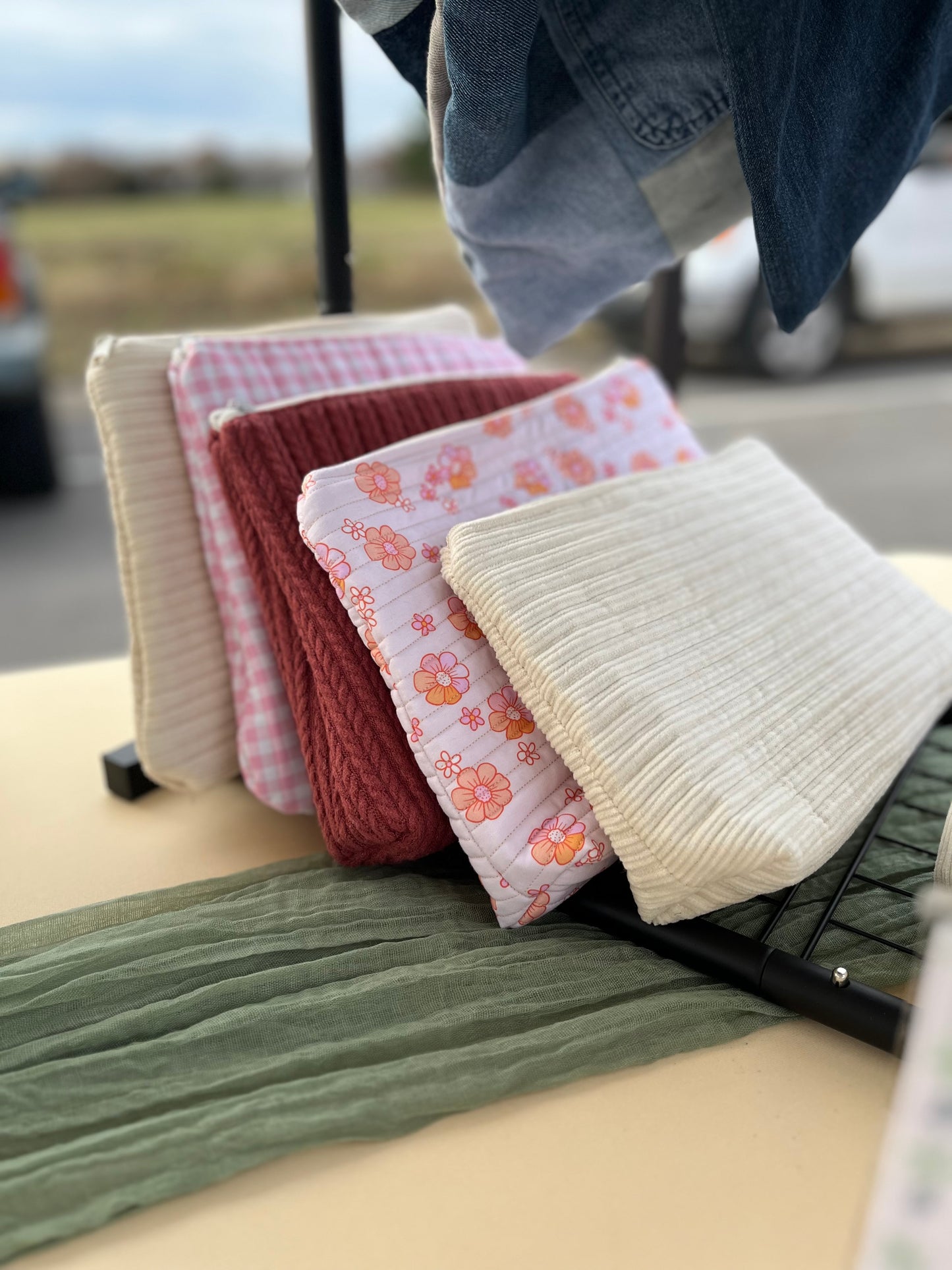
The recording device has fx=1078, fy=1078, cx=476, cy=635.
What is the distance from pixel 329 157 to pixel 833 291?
3.12 m

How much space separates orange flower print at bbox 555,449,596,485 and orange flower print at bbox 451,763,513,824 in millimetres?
311

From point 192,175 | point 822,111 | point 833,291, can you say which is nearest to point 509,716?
point 822,111

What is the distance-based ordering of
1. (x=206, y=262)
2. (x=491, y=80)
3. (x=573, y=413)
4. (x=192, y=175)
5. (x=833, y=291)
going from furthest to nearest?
(x=192, y=175), (x=206, y=262), (x=833, y=291), (x=573, y=413), (x=491, y=80)

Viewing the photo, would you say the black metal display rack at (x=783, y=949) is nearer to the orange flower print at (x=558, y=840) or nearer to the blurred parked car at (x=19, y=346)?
the orange flower print at (x=558, y=840)

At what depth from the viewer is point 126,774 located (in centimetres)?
97

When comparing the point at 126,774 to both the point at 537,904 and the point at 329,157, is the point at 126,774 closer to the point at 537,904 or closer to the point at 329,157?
the point at 537,904

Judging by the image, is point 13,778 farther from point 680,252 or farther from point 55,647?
point 55,647

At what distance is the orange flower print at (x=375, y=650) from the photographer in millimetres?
783

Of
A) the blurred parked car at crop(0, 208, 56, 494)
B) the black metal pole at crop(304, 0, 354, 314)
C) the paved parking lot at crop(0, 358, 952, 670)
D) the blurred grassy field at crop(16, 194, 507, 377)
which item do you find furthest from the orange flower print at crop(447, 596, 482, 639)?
the blurred grassy field at crop(16, 194, 507, 377)

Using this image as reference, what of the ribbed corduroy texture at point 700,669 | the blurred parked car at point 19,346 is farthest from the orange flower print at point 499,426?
the blurred parked car at point 19,346

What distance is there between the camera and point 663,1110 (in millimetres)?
640

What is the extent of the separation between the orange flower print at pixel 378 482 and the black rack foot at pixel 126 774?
1.12 feet

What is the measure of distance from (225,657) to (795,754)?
0.49 m

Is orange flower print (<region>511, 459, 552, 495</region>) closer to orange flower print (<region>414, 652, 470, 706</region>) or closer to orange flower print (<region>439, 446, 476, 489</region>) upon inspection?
orange flower print (<region>439, 446, 476, 489</region>)
